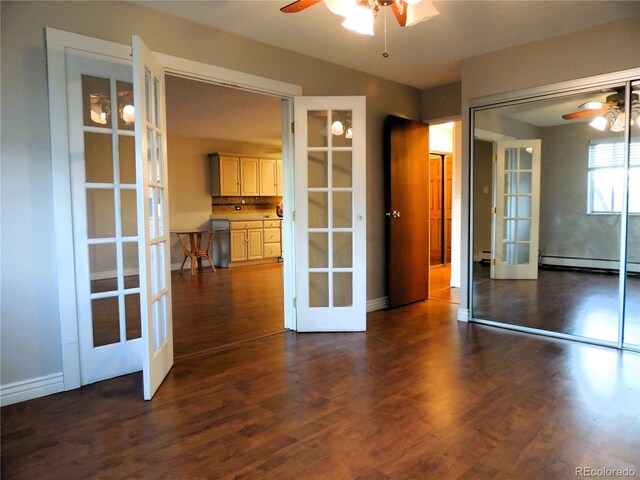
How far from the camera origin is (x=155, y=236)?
2725 mm

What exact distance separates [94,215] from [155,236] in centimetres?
42

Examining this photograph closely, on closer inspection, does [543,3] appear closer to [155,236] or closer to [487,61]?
[487,61]

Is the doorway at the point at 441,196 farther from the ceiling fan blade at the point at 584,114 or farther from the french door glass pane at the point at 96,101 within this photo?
the french door glass pane at the point at 96,101

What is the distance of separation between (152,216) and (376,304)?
2.69 metres

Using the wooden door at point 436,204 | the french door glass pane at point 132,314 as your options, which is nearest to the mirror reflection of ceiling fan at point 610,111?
the french door glass pane at point 132,314

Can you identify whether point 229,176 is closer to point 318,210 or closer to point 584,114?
point 318,210

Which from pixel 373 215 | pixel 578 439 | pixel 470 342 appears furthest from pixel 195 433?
pixel 373 215

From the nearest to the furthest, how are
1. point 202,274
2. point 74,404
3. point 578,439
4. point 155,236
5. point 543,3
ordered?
point 578,439, point 74,404, point 155,236, point 543,3, point 202,274

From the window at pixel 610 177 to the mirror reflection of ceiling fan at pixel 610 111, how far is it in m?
0.13

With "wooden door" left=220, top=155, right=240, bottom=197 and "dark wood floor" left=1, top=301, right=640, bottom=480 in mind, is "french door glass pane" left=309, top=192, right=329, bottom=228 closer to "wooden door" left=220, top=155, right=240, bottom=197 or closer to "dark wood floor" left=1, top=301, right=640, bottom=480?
"dark wood floor" left=1, top=301, right=640, bottom=480

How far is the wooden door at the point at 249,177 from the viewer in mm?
8797

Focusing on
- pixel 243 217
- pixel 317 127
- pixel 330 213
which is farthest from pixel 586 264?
pixel 243 217

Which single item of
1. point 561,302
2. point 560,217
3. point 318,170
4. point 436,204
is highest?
point 318,170
